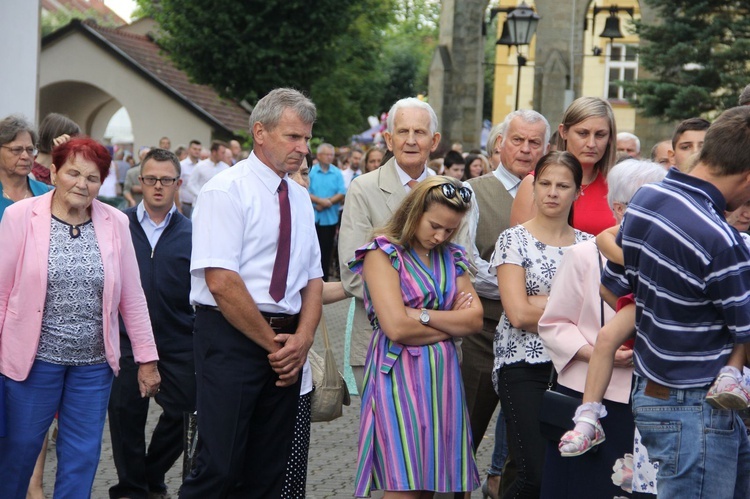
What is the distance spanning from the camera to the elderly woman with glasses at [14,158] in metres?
7.24

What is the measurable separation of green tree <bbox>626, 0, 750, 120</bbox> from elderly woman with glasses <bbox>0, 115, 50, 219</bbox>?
15279mm

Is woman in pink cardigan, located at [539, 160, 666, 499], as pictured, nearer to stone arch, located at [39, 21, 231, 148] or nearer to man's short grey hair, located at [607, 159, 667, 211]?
man's short grey hair, located at [607, 159, 667, 211]

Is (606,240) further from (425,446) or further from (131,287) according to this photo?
(131,287)

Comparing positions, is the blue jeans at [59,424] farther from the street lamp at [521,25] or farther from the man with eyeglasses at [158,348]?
the street lamp at [521,25]

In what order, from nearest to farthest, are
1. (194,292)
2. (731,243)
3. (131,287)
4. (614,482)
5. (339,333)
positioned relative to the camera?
(731,243) < (614,482) < (194,292) < (131,287) < (339,333)

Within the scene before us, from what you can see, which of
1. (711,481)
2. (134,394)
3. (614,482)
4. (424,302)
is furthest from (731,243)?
(134,394)

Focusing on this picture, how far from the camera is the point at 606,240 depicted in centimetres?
499

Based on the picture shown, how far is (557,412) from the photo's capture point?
5.38 m

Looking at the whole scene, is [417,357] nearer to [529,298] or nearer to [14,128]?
[529,298]

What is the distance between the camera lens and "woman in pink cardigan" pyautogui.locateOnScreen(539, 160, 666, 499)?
17.4 ft

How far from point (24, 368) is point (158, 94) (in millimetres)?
36889

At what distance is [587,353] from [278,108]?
1.83m

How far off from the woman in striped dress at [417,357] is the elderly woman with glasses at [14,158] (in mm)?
2478

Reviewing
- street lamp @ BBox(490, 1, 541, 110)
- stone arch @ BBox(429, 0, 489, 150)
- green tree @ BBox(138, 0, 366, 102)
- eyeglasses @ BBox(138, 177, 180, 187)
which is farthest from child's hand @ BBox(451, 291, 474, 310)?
stone arch @ BBox(429, 0, 489, 150)
